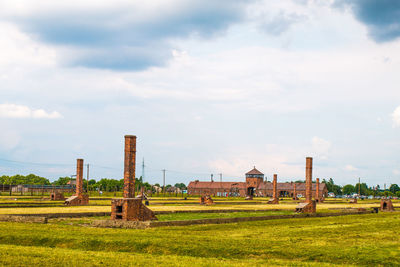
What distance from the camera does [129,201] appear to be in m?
23.4

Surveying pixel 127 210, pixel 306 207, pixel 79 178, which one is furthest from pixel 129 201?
pixel 79 178

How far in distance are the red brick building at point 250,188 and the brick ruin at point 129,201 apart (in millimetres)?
104503

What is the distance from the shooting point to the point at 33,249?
1302cm

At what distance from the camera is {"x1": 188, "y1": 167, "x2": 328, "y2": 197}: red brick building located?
130 metres

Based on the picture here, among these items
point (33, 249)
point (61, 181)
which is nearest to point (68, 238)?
point (33, 249)

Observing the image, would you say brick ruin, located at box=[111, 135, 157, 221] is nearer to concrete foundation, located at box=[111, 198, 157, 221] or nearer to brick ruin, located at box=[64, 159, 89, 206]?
concrete foundation, located at box=[111, 198, 157, 221]

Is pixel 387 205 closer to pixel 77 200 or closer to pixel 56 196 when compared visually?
pixel 77 200

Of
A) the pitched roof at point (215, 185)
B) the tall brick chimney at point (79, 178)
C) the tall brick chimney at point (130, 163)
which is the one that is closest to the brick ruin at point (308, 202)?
the tall brick chimney at point (130, 163)

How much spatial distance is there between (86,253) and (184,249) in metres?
2.91

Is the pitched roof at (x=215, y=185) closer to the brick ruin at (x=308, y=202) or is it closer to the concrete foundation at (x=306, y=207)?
the brick ruin at (x=308, y=202)

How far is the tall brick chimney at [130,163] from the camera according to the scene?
2431 cm

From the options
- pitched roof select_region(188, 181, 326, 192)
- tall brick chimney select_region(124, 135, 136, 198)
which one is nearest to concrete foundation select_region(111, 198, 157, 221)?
tall brick chimney select_region(124, 135, 136, 198)

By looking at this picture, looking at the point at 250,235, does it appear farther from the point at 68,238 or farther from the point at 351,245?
the point at 68,238

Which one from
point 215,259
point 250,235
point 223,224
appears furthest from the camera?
point 223,224
